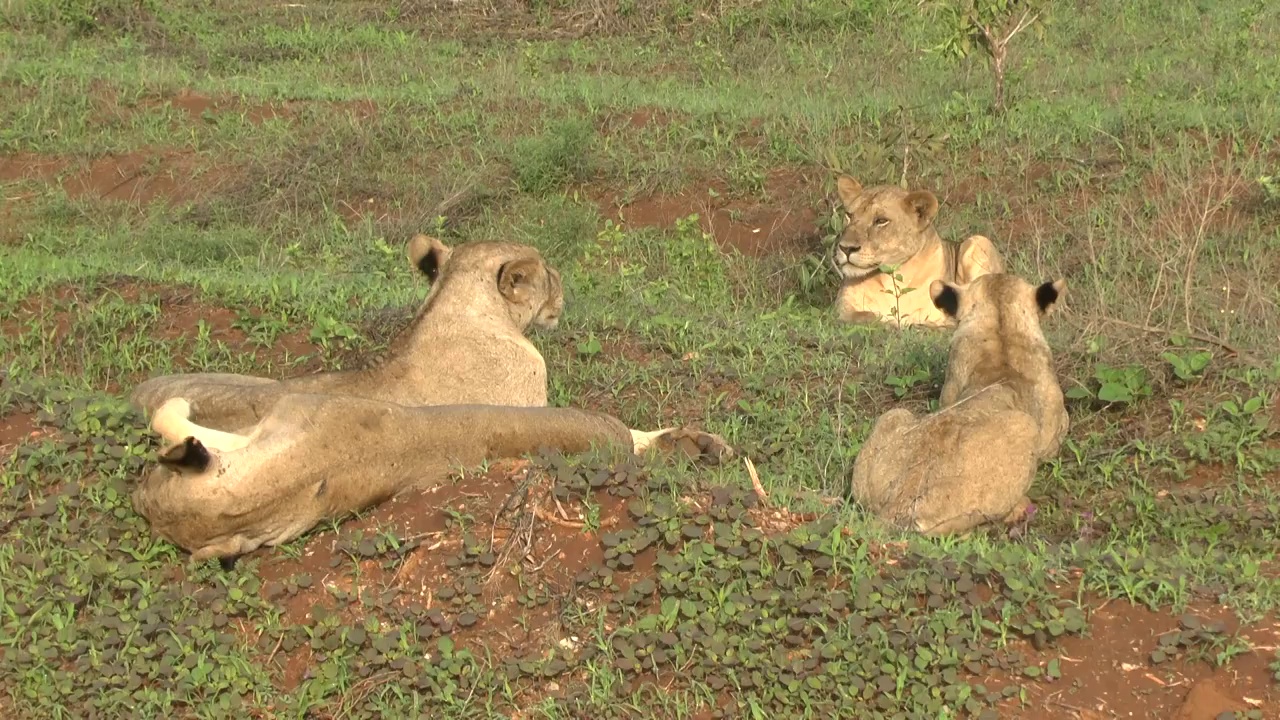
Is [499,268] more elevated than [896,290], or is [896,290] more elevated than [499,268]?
[499,268]

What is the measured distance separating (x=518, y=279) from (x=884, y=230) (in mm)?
3187

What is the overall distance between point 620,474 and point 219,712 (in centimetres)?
→ 139

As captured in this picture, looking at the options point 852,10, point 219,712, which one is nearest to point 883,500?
point 219,712

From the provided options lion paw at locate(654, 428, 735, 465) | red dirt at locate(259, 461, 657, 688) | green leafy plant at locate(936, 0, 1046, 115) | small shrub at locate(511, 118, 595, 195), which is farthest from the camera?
green leafy plant at locate(936, 0, 1046, 115)

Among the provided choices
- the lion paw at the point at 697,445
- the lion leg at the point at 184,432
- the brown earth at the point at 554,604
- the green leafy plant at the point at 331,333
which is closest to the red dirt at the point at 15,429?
the lion leg at the point at 184,432

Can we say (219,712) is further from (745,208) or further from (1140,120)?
(1140,120)

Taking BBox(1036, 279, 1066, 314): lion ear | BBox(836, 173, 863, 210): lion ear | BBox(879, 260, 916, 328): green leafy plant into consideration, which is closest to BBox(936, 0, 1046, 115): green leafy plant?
BBox(836, 173, 863, 210): lion ear

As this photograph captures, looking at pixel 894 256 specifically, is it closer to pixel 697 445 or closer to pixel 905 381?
pixel 905 381

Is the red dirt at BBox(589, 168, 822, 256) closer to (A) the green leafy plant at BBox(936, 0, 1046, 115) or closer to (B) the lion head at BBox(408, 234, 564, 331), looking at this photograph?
(A) the green leafy plant at BBox(936, 0, 1046, 115)

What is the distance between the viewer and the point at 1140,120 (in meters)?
11.6

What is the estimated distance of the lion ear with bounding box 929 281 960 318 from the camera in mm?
7102

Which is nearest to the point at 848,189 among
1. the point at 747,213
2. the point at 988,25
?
the point at 747,213

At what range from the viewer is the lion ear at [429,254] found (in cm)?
716

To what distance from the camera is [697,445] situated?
654 cm
